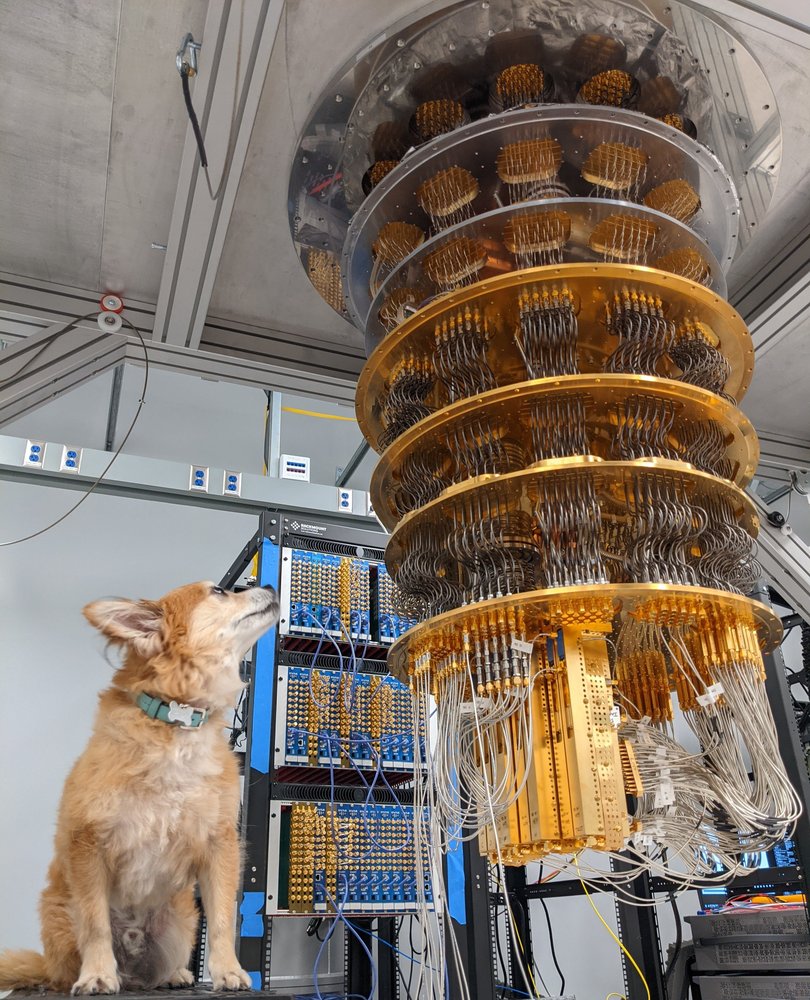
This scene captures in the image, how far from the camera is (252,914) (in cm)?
248

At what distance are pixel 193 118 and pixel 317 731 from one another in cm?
203

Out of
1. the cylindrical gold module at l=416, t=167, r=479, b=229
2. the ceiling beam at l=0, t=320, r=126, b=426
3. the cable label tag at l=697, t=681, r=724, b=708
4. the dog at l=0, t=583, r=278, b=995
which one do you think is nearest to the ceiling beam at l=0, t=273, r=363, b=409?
the ceiling beam at l=0, t=320, r=126, b=426

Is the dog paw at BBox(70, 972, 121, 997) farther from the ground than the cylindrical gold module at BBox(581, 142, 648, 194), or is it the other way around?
the cylindrical gold module at BBox(581, 142, 648, 194)

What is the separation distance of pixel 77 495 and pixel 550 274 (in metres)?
4.65

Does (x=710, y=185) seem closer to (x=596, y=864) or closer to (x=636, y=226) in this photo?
(x=636, y=226)

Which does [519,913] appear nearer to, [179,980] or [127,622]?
[179,980]

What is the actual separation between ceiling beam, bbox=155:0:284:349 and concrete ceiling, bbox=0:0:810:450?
1.0 inches

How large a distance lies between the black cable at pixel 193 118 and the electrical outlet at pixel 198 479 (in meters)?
3.05

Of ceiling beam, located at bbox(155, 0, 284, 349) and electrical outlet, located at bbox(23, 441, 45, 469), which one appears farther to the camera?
electrical outlet, located at bbox(23, 441, 45, 469)

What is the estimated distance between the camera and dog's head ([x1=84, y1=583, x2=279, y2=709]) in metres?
1.68

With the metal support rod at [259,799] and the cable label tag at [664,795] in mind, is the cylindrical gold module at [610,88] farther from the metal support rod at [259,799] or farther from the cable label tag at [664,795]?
the metal support rod at [259,799]

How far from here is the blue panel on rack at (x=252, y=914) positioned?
246 cm

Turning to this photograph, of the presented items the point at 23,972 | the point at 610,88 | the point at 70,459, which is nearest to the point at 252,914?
the point at 23,972

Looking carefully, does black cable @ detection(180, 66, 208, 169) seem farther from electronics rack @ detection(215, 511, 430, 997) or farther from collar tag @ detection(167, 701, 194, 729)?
electronics rack @ detection(215, 511, 430, 997)
